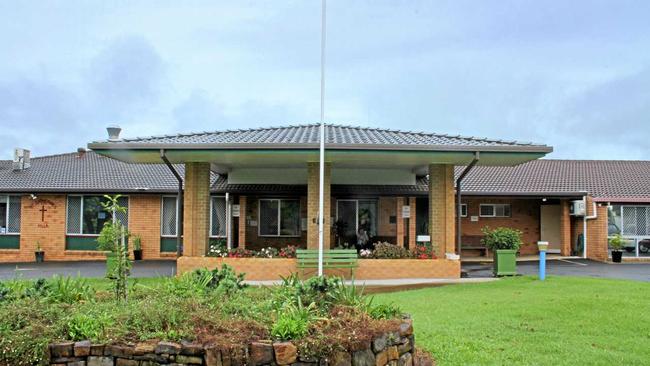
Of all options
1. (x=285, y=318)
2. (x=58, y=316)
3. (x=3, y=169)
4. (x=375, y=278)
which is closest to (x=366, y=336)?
(x=285, y=318)

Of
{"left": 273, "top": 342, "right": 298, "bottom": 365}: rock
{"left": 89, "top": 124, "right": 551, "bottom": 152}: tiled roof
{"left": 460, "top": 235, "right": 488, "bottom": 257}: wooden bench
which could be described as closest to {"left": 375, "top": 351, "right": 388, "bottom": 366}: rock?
{"left": 273, "top": 342, "right": 298, "bottom": 365}: rock

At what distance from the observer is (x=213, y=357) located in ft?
16.9

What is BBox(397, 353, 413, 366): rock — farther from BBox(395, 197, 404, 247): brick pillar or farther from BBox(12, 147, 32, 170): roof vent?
BBox(12, 147, 32, 170): roof vent

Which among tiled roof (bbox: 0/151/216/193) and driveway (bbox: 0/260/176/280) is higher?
tiled roof (bbox: 0/151/216/193)

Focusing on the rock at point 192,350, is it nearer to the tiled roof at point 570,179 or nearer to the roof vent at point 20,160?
the tiled roof at point 570,179

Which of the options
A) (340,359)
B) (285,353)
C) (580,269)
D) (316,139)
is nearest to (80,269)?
(316,139)

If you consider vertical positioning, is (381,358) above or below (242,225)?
below

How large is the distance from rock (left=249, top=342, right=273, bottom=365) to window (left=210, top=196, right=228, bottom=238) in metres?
17.9

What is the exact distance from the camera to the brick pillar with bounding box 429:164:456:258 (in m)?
15.8

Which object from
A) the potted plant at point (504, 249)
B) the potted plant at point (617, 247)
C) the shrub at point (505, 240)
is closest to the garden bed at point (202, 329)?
the potted plant at point (504, 249)

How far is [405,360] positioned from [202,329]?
2.09 meters

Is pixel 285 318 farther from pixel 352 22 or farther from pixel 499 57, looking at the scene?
pixel 499 57

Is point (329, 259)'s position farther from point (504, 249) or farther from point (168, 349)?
point (168, 349)

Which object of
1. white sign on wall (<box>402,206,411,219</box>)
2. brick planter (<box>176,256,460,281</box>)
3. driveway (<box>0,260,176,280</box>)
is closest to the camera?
brick planter (<box>176,256,460,281</box>)
